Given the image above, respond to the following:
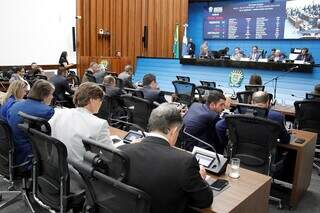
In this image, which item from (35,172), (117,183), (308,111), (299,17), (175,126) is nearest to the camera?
Result: (117,183)

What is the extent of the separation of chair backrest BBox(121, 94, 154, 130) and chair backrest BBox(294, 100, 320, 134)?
2.09 meters

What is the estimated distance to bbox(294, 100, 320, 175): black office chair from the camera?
181 inches

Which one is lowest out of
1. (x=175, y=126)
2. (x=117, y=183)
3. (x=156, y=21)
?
(x=117, y=183)

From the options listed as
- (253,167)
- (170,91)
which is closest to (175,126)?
(253,167)

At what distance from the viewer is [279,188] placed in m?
3.96

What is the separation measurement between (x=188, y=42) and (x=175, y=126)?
11.4 metres

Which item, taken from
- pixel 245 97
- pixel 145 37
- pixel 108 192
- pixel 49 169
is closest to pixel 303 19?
pixel 145 37

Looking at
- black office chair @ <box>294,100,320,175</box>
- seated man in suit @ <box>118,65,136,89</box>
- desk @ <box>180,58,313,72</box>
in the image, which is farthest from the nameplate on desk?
desk @ <box>180,58,313,72</box>

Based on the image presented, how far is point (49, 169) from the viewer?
2.38 m

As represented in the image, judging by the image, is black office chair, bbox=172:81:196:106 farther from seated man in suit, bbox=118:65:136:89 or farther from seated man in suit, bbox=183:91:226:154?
seated man in suit, bbox=183:91:226:154

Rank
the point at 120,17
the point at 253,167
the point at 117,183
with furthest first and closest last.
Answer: the point at 120,17 < the point at 253,167 < the point at 117,183

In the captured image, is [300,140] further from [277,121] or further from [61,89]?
[61,89]

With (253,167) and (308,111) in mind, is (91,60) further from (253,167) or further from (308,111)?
(253,167)

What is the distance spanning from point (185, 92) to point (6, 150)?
397cm
